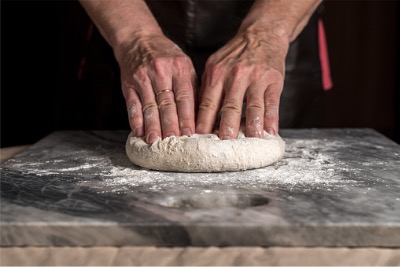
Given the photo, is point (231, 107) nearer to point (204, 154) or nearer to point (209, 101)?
point (209, 101)

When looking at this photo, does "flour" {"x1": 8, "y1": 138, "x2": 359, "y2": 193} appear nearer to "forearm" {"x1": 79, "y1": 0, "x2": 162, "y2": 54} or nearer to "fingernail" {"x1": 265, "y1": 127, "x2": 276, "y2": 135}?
"fingernail" {"x1": 265, "y1": 127, "x2": 276, "y2": 135}

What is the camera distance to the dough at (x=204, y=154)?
1.25 meters

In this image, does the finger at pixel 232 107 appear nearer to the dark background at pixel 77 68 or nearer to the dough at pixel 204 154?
the dough at pixel 204 154

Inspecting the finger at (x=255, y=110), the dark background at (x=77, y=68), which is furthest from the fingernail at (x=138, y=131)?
the dark background at (x=77, y=68)

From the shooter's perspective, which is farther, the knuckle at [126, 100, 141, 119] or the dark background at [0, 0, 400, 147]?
the dark background at [0, 0, 400, 147]

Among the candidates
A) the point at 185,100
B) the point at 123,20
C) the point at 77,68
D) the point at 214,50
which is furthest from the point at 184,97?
the point at 77,68

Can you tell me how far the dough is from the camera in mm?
1251

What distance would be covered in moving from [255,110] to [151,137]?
0.25 meters

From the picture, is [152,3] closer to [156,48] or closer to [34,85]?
[156,48]

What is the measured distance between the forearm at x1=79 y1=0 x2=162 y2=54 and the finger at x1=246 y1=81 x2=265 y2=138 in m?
0.35

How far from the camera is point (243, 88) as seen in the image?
Answer: 1.44 metres

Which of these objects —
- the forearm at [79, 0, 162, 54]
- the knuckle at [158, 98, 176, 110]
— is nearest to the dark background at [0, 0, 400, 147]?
the forearm at [79, 0, 162, 54]

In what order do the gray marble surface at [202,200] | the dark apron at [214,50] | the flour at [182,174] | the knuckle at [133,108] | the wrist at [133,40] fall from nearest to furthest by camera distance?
the gray marble surface at [202,200]
the flour at [182,174]
the knuckle at [133,108]
the wrist at [133,40]
the dark apron at [214,50]

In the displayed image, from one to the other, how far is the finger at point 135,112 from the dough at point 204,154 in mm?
98
